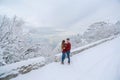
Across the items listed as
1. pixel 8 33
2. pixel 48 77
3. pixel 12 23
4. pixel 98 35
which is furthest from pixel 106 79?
pixel 98 35

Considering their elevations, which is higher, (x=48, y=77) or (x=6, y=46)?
(x=6, y=46)

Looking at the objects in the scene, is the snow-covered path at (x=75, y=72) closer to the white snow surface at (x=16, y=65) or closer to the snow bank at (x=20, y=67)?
the snow bank at (x=20, y=67)

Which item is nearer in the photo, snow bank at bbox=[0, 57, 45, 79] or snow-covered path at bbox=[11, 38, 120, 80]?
snow bank at bbox=[0, 57, 45, 79]

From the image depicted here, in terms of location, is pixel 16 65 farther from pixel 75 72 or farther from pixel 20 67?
pixel 75 72

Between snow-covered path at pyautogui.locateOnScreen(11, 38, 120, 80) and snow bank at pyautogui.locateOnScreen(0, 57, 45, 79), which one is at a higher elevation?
snow bank at pyautogui.locateOnScreen(0, 57, 45, 79)

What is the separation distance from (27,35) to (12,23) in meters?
2.97

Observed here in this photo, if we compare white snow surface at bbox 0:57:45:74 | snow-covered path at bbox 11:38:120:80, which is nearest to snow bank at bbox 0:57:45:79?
white snow surface at bbox 0:57:45:74

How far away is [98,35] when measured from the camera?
4353 cm

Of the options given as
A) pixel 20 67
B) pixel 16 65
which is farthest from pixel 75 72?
pixel 16 65

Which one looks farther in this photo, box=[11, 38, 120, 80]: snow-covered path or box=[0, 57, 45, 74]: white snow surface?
box=[11, 38, 120, 80]: snow-covered path

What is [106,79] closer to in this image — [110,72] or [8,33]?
[110,72]

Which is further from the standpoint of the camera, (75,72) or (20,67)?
(75,72)

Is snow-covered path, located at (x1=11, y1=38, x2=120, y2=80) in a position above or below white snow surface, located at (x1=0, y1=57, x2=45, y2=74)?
below

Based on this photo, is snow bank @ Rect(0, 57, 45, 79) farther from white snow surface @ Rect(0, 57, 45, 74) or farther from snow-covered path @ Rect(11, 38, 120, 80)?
snow-covered path @ Rect(11, 38, 120, 80)
